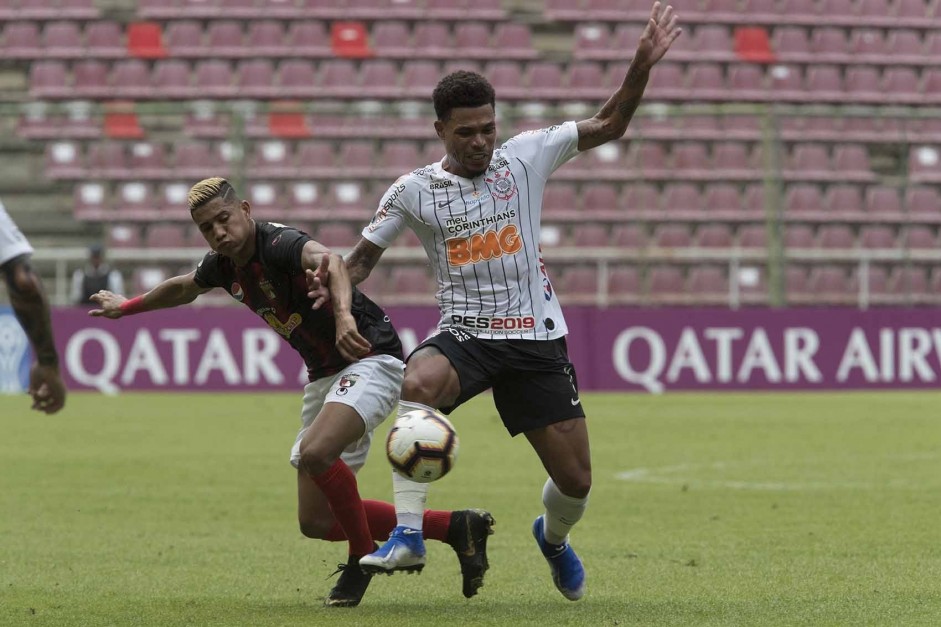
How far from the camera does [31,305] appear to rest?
493cm

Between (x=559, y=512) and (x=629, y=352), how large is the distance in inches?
562

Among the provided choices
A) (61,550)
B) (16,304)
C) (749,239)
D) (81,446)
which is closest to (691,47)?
(749,239)

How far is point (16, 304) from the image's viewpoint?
4.94 metres

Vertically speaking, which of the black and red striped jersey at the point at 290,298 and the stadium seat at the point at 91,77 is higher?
the stadium seat at the point at 91,77

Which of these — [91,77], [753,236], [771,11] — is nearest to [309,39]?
[91,77]

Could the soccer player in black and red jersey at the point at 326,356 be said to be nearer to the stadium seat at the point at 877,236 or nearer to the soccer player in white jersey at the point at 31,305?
the soccer player in white jersey at the point at 31,305

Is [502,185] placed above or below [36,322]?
above

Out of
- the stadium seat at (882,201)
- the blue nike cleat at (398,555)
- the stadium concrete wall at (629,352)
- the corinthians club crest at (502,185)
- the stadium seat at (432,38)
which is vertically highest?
the stadium seat at (432,38)

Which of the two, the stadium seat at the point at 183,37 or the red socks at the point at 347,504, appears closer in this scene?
the red socks at the point at 347,504

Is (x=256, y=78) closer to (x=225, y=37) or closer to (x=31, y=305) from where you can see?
(x=225, y=37)

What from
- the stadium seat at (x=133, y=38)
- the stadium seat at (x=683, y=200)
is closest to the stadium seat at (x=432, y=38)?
the stadium seat at (x=133, y=38)

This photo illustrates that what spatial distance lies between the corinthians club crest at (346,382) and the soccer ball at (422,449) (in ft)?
1.15

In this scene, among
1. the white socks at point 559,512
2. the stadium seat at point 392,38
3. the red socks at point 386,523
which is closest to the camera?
the white socks at point 559,512

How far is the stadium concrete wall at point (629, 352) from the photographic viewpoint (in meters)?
20.6
